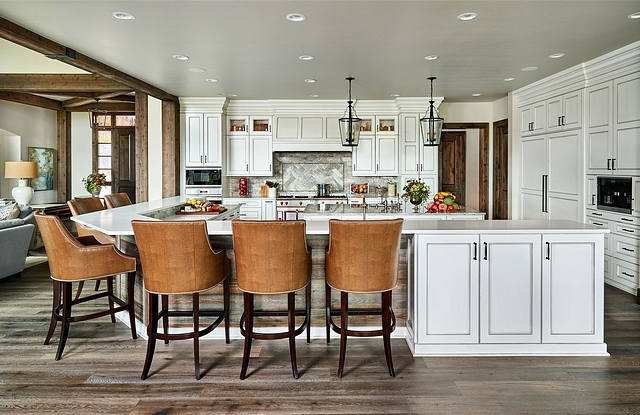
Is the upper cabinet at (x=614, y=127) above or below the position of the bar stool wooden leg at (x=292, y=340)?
above

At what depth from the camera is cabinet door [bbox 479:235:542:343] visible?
3.07 metres

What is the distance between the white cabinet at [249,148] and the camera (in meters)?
7.88

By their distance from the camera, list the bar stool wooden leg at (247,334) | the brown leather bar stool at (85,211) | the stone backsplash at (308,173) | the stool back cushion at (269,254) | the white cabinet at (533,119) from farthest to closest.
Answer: the stone backsplash at (308,173)
the white cabinet at (533,119)
the brown leather bar stool at (85,211)
the bar stool wooden leg at (247,334)
the stool back cushion at (269,254)

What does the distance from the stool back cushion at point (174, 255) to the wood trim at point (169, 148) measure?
4783 mm

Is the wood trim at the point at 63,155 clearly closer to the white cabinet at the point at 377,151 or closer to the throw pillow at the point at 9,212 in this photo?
the throw pillow at the point at 9,212

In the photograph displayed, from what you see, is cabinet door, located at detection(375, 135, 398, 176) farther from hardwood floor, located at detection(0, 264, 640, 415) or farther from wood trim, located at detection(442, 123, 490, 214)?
hardwood floor, located at detection(0, 264, 640, 415)

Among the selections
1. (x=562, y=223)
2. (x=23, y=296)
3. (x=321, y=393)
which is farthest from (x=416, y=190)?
(x=23, y=296)

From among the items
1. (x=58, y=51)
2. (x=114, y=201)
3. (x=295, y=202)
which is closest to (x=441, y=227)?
(x=114, y=201)

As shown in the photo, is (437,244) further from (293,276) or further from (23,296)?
(23,296)

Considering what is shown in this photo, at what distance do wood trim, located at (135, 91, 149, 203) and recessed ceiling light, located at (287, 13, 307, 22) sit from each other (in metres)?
4.21

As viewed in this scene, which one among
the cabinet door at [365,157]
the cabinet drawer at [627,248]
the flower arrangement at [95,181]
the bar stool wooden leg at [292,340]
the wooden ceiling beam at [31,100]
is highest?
the wooden ceiling beam at [31,100]

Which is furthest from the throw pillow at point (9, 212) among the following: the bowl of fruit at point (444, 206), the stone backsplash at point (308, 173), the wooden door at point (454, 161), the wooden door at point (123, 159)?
the wooden door at point (454, 161)

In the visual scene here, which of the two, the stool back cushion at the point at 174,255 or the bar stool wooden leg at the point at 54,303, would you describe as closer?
the stool back cushion at the point at 174,255

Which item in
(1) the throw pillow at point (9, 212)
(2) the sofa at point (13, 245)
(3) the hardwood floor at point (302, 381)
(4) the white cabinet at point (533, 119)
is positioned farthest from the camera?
(4) the white cabinet at point (533, 119)
